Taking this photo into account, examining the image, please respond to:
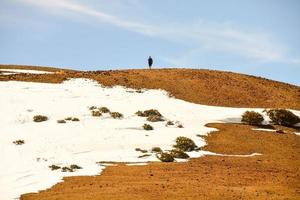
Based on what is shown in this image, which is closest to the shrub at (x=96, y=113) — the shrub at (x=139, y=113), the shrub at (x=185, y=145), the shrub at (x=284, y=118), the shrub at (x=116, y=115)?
the shrub at (x=116, y=115)

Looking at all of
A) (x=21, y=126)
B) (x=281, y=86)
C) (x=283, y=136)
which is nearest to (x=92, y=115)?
(x=21, y=126)

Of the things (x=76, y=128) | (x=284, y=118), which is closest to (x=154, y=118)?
(x=76, y=128)

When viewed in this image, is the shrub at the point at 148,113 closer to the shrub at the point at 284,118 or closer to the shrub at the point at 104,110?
the shrub at the point at 104,110

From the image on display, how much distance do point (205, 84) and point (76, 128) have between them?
24.9m

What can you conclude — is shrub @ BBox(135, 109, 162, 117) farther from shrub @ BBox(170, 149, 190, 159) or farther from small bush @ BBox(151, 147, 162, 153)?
shrub @ BBox(170, 149, 190, 159)

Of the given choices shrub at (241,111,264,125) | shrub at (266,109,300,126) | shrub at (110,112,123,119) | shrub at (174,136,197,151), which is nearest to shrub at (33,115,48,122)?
shrub at (110,112,123,119)

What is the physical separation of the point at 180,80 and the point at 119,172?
106 feet

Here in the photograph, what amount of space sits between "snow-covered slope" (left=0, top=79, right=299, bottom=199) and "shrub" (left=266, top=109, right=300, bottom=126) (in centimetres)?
371

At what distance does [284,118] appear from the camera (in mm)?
47062

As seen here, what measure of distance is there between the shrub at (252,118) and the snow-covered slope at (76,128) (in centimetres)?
98

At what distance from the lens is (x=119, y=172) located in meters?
28.2

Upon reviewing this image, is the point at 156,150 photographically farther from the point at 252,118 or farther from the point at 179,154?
the point at 252,118

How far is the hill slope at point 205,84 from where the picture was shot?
53.8 meters

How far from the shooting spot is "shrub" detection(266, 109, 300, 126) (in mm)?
47062
